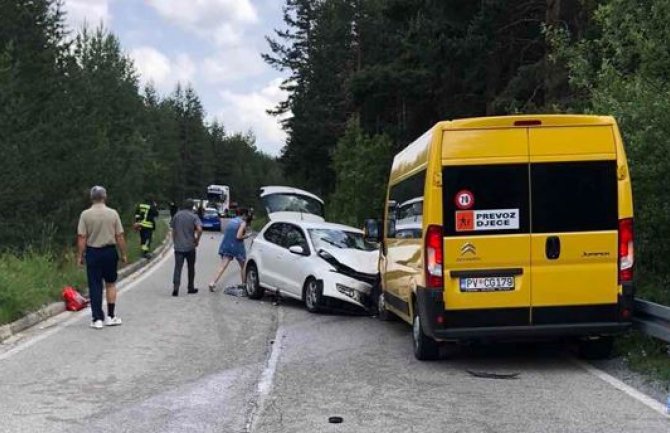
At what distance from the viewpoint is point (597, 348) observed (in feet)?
28.1

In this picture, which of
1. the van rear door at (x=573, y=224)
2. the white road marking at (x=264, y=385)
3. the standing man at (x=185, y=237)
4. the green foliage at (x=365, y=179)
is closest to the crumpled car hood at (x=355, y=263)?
the white road marking at (x=264, y=385)

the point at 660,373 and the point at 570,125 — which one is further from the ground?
the point at 570,125

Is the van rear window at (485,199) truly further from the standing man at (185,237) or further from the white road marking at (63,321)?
the standing man at (185,237)

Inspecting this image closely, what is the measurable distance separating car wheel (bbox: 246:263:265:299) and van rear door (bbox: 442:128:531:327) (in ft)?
24.8

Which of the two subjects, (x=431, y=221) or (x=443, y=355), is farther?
(x=443, y=355)

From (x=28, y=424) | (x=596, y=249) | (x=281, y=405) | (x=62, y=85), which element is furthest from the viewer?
(x=62, y=85)

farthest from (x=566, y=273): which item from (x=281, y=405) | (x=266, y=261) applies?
(x=266, y=261)

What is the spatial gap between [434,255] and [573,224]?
1.49 meters

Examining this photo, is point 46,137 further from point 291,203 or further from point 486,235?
point 486,235

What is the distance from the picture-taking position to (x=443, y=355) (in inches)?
360

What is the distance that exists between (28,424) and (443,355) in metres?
4.79

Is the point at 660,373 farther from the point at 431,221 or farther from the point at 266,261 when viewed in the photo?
the point at 266,261

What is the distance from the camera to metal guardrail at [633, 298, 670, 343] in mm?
7758

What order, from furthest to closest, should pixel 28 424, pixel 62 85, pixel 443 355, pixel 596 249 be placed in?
1. pixel 62 85
2. pixel 443 355
3. pixel 596 249
4. pixel 28 424
